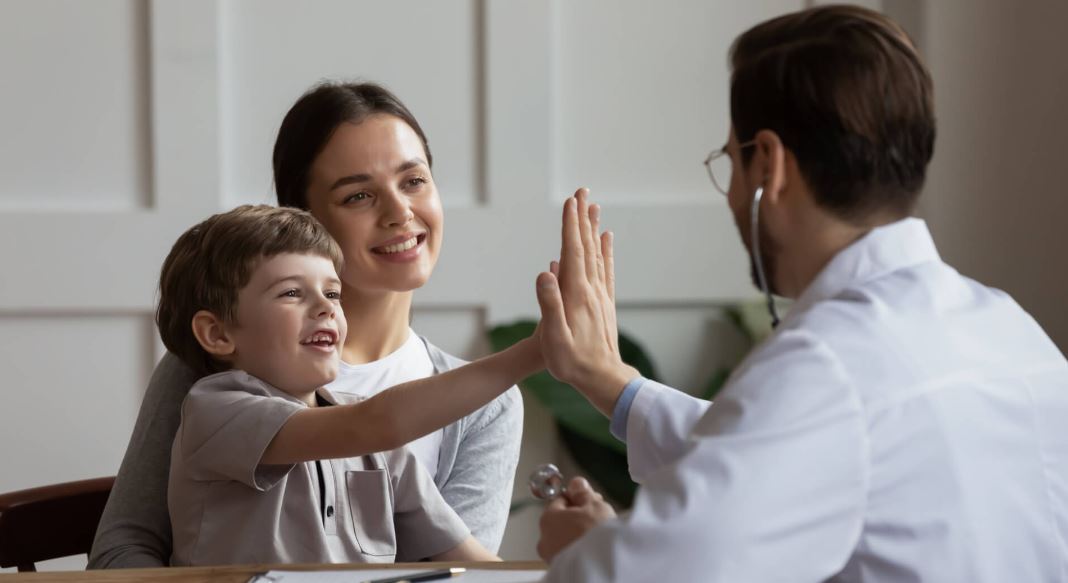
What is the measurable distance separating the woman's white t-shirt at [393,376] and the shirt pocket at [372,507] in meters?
0.31

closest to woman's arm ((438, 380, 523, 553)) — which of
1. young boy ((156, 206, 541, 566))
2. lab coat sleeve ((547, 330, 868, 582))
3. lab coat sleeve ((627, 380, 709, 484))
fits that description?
young boy ((156, 206, 541, 566))

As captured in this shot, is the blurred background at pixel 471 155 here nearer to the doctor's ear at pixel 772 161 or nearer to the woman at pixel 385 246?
the woman at pixel 385 246

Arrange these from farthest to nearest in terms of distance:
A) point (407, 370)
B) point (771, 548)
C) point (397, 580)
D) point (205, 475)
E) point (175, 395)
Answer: point (407, 370) < point (175, 395) < point (205, 475) < point (397, 580) < point (771, 548)

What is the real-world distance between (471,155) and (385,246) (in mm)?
1247

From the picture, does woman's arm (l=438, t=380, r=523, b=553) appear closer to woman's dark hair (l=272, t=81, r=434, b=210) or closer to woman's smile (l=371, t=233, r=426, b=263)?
woman's smile (l=371, t=233, r=426, b=263)

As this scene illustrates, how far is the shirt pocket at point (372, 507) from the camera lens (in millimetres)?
1458

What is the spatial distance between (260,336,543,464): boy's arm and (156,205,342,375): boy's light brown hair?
22 centimetres

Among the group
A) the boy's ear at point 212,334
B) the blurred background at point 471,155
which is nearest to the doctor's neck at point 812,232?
the boy's ear at point 212,334

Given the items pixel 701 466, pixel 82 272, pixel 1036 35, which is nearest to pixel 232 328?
pixel 701 466

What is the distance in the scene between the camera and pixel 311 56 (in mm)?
3045

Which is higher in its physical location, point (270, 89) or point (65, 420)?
point (270, 89)

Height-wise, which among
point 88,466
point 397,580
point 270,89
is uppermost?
point 270,89

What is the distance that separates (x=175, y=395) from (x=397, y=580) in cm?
60

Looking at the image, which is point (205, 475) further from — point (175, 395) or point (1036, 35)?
point (1036, 35)
